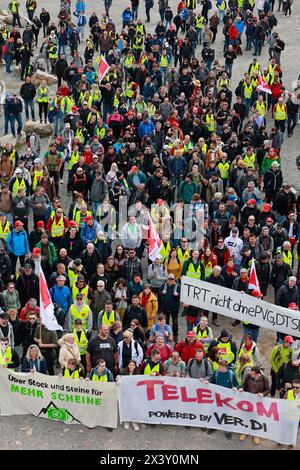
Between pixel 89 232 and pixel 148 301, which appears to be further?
pixel 89 232

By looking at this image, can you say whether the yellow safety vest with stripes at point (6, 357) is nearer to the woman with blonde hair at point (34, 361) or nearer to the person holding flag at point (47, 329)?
the woman with blonde hair at point (34, 361)

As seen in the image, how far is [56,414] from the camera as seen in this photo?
15398 mm

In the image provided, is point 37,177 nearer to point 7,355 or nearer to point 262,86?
point 7,355

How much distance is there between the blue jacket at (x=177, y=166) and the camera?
22.4 meters

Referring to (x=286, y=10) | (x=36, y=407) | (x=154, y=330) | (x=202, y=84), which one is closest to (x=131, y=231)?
(x=154, y=330)

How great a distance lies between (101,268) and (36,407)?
329 cm

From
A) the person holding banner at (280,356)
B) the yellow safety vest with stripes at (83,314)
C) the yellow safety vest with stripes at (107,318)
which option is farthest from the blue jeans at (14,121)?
the person holding banner at (280,356)

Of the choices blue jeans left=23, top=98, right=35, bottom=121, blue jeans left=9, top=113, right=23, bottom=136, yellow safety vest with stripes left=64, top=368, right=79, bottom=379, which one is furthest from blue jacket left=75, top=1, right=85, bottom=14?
yellow safety vest with stripes left=64, top=368, right=79, bottom=379

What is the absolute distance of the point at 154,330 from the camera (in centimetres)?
1622

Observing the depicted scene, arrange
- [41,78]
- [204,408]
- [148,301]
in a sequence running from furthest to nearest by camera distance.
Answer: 1. [41,78]
2. [148,301]
3. [204,408]

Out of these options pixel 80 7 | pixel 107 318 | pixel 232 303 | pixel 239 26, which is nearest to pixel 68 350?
pixel 107 318

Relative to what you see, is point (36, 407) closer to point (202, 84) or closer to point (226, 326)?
point (226, 326)

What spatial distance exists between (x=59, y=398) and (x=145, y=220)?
5778 mm

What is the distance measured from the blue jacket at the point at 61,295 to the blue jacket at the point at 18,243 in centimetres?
209
